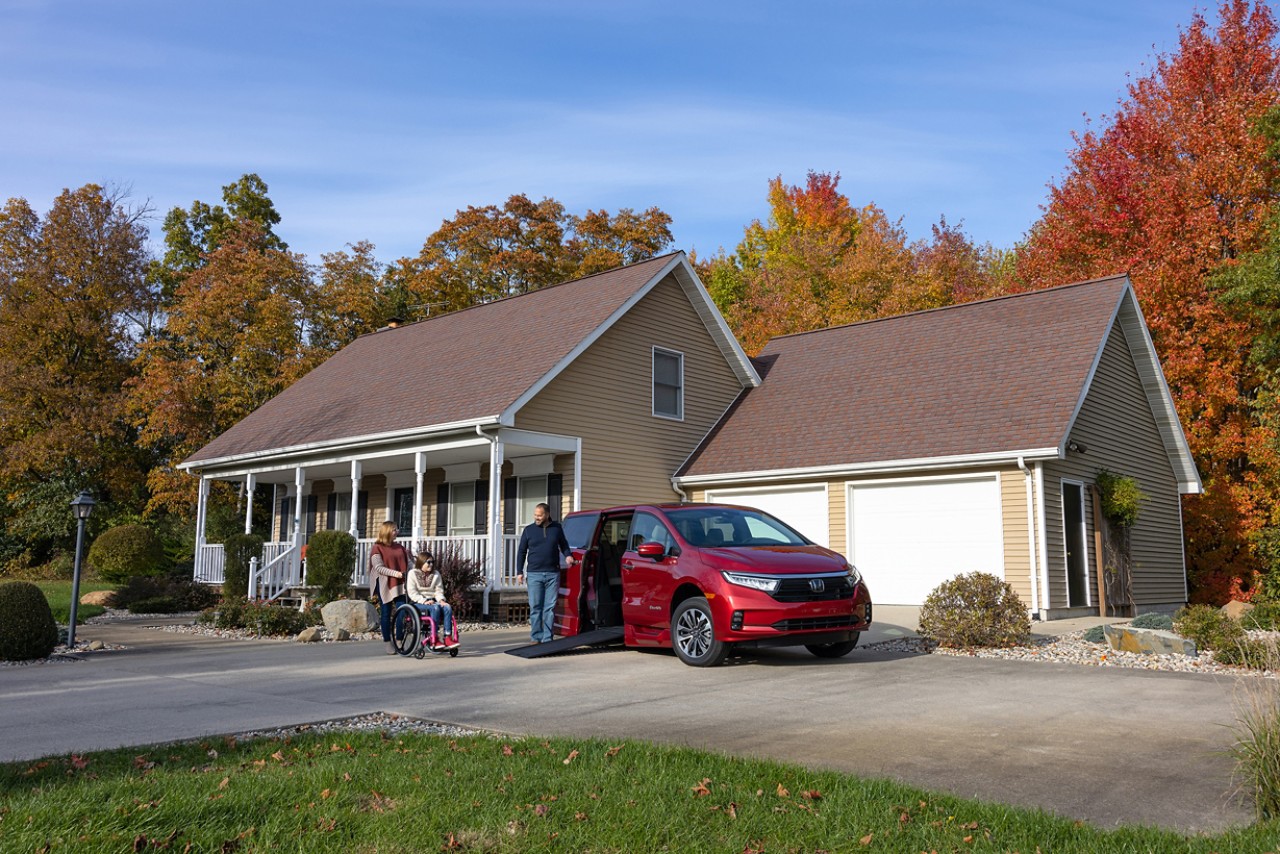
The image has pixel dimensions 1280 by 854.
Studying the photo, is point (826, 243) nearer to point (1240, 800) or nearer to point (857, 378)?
point (857, 378)

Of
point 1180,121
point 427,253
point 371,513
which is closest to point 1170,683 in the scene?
point 371,513

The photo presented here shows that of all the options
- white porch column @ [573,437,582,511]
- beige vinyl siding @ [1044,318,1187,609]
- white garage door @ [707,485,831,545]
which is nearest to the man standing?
white porch column @ [573,437,582,511]

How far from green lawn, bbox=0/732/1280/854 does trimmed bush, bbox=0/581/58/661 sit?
801 centimetres

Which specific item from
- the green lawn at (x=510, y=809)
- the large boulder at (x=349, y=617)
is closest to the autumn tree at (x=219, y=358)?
the large boulder at (x=349, y=617)

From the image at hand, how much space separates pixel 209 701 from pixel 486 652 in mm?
4677

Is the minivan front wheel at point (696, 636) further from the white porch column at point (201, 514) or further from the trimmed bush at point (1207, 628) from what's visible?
the white porch column at point (201, 514)

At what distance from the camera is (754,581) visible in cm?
1065

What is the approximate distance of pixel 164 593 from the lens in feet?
82.4

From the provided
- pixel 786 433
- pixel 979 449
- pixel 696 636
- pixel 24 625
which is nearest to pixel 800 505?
pixel 786 433

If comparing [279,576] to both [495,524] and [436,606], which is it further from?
[436,606]

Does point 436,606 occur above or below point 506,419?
below

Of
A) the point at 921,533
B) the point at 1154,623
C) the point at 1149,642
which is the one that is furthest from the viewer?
the point at 921,533

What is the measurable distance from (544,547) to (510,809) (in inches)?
318

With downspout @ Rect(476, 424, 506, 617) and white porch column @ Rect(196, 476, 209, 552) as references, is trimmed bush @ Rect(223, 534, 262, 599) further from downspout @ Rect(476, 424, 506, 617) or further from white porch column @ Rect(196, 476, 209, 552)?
downspout @ Rect(476, 424, 506, 617)
